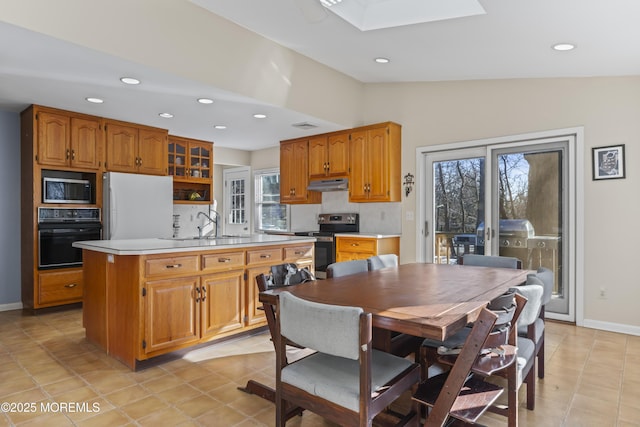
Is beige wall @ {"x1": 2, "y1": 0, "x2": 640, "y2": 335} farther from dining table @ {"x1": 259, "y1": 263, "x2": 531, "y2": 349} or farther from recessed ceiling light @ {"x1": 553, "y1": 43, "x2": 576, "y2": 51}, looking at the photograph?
dining table @ {"x1": 259, "y1": 263, "x2": 531, "y2": 349}

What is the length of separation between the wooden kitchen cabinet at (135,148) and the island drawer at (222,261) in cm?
245

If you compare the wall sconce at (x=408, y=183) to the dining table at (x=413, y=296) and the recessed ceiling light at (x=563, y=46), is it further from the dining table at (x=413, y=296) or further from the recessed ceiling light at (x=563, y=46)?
the dining table at (x=413, y=296)

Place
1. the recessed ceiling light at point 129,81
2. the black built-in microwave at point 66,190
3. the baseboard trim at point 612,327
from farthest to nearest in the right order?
the black built-in microwave at point 66,190 < the baseboard trim at point 612,327 < the recessed ceiling light at point 129,81

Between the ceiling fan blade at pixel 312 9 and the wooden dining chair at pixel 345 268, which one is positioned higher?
the ceiling fan blade at pixel 312 9

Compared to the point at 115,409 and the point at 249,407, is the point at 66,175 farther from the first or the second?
the point at 249,407

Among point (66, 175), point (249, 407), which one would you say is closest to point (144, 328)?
point (249, 407)

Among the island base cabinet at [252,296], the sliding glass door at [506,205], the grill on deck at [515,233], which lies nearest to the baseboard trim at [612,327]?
the sliding glass door at [506,205]

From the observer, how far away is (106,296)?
3.04m

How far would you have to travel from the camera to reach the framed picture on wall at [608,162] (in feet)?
11.9

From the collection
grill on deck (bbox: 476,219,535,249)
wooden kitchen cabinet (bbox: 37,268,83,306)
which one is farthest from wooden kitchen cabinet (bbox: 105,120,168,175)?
grill on deck (bbox: 476,219,535,249)

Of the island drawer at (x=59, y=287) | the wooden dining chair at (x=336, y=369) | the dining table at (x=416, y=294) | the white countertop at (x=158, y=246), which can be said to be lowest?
the island drawer at (x=59, y=287)

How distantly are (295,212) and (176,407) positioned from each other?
466cm

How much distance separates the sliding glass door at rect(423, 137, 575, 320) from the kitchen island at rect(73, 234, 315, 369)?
2424 mm

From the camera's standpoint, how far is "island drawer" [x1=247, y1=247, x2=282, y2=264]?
347 centimetres
